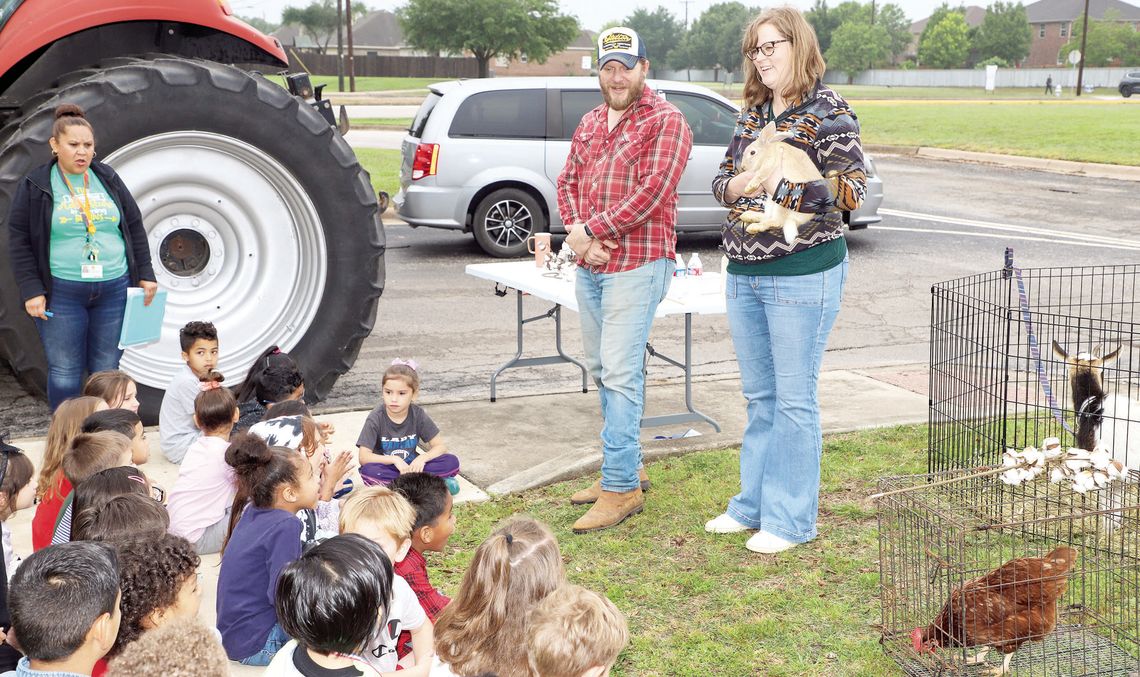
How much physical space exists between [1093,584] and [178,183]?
4737mm

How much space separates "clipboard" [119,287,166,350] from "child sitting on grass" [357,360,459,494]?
117cm

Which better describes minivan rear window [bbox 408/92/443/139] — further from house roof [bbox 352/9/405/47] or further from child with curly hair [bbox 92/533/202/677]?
house roof [bbox 352/9/405/47]

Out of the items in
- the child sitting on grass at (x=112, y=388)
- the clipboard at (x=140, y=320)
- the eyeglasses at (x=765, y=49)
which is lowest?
the child sitting on grass at (x=112, y=388)

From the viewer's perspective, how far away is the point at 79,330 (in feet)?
17.6

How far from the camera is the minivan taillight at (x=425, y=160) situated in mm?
11484

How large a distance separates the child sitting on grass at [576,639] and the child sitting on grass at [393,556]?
621 mm

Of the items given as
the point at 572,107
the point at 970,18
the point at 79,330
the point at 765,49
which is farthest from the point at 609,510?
the point at 970,18

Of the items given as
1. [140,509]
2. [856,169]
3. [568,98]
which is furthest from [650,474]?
[568,98]

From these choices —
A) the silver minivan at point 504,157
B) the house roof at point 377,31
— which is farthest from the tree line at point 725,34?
the silver minivan at point 504,157

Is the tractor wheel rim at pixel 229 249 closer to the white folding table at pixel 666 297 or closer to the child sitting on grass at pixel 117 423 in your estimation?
the white folding table at pixel 666 297

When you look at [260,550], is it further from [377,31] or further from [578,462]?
[377,31]

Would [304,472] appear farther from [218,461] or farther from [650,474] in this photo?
[650,474]

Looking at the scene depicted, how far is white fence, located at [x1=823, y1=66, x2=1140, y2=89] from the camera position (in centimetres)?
8438

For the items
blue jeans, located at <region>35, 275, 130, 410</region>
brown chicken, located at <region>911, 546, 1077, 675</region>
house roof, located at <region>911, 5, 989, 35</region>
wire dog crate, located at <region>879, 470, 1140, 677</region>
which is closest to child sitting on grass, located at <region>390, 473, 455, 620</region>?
wire dog crate, located at <region>879, 470, 1140, 677</region>
